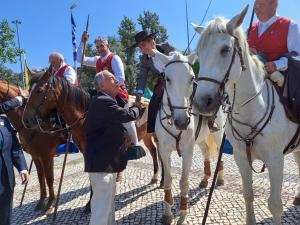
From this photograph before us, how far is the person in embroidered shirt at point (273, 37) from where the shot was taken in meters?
3.76

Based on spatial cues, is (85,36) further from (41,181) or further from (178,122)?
(178,122)

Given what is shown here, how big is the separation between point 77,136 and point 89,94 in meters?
0.74

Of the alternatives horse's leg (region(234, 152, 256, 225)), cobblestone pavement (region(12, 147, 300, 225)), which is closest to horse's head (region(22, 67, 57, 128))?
cobblestone pavement (region(12, 147, 300, 225))

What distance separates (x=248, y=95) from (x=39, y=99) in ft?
10.0

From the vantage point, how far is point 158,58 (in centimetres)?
465

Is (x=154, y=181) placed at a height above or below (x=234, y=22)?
below

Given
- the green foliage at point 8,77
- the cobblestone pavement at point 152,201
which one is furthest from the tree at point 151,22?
the cobblestone pavement at point 152,201

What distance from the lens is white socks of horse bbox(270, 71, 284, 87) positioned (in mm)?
3775

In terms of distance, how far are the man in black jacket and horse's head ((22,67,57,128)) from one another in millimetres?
1278

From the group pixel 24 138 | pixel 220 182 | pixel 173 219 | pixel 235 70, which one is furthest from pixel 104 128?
pixel 220 182

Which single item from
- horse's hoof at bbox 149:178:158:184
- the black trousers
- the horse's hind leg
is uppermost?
the black trousers

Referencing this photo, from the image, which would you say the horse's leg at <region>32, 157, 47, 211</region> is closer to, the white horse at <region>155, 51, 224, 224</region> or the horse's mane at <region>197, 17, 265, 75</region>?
the white horse at <region>155, 51, 224, 224</region>

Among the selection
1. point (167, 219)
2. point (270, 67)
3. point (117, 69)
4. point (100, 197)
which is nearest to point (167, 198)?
point (167, 219)

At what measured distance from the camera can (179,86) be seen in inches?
169
